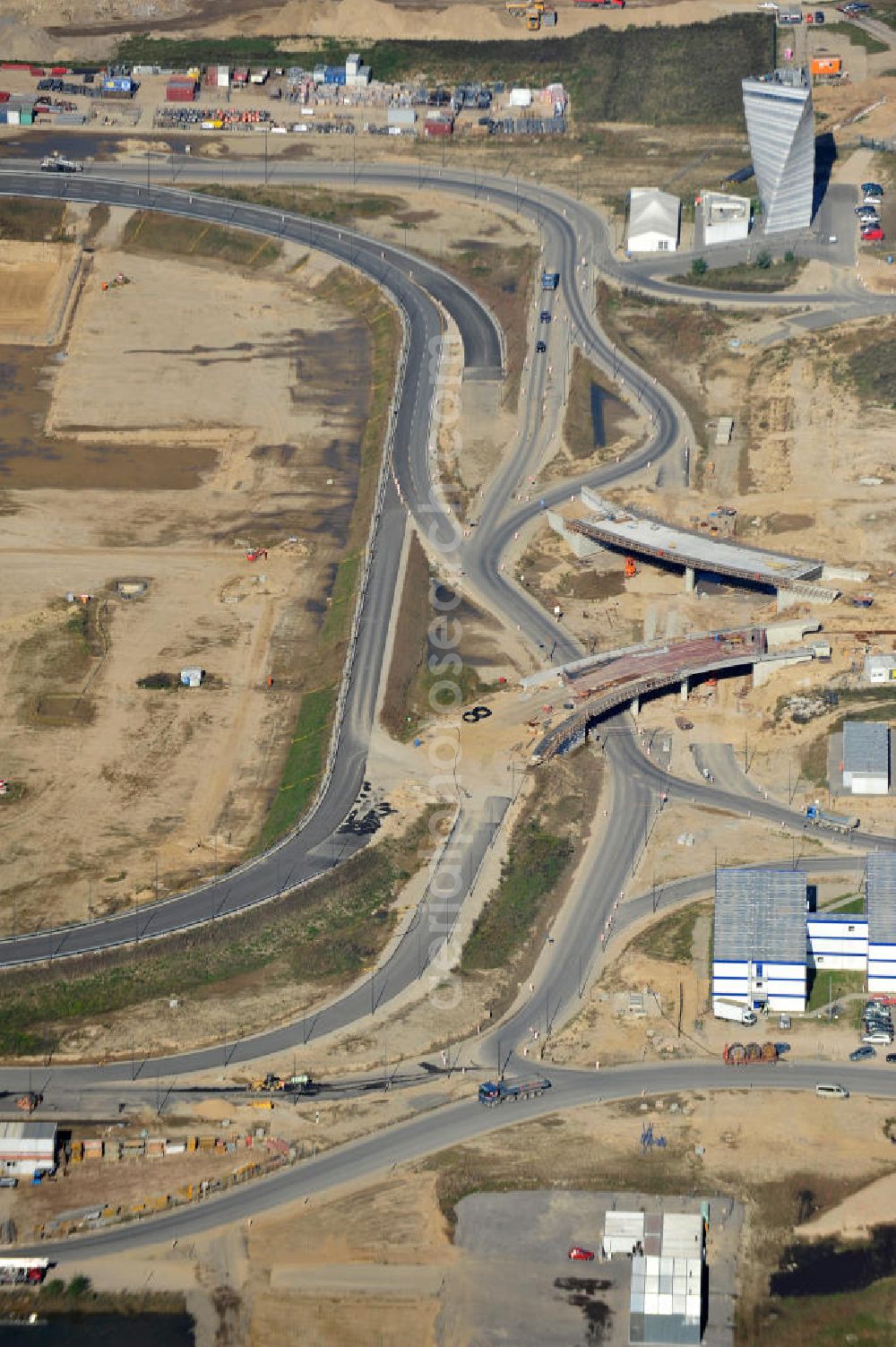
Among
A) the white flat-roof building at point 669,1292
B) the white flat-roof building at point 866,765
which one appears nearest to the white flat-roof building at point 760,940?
the white flat-roof building at point 866,765

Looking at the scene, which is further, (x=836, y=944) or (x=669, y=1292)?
(x=836, y=944)

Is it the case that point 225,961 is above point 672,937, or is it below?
below

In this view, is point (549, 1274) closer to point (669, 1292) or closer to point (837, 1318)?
point (669, 1292)

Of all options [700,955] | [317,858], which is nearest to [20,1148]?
[317,858]

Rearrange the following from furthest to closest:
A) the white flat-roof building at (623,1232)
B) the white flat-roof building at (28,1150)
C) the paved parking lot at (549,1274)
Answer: the white flat-roof building at (28,1150)
the white flat-roof building at (623,1232)
the paved parking lot at (549,1274)

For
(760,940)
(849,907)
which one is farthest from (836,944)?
(760,940)

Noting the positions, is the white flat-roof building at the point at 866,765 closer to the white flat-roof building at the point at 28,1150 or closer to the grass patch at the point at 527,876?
the grass patch at the point at 527,876
